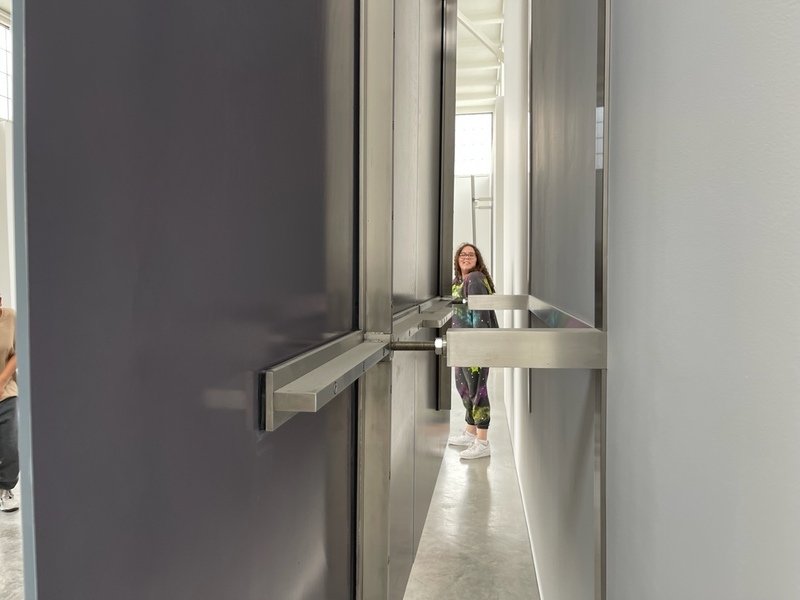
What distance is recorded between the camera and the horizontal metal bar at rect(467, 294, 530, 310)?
7.80 feet

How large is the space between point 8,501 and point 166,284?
19 centimetres

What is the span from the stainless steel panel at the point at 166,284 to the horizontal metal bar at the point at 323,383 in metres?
0.04

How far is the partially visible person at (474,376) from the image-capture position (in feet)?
12.8

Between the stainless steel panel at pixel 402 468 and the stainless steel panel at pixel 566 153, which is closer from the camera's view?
the stainless steel panel at pixel 566 153

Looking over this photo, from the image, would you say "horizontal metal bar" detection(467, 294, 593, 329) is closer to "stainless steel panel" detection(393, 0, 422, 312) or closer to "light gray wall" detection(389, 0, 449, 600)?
"light gray wall" detection(389, 0, 449, 600)

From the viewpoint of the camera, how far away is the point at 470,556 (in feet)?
8.25

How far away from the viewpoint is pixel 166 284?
19.5 inches

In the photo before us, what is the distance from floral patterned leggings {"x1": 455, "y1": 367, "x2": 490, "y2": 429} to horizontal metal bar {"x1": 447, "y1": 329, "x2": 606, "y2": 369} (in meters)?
2.86

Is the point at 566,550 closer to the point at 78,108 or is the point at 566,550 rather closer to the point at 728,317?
the point at 728,317

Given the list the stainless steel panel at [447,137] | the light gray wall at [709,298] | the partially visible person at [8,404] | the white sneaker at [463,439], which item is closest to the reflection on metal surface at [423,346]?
the light gray wall at [709,298]

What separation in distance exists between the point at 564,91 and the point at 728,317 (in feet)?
3.77

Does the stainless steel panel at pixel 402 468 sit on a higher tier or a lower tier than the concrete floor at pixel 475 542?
higher

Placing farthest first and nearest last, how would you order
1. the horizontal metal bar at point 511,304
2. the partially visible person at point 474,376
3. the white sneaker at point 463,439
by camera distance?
the white sneaker at point 463,439 < the partially visible person at point 474,376 < the horizontal metal bar at point 511,304

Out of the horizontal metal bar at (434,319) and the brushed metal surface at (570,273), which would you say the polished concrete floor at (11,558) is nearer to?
the brushed metal surface at (570,273)
